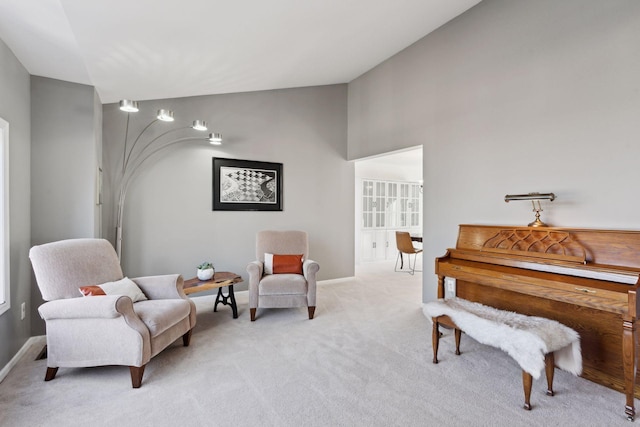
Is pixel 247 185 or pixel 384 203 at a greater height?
pixel 247 185

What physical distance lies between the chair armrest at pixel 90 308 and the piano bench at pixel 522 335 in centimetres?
218

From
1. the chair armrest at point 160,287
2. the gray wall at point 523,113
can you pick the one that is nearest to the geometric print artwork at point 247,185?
the chair armrest at point 160,287

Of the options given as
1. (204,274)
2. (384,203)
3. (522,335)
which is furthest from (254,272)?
(384,203)

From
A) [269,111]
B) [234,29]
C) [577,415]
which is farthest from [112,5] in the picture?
[577,415]

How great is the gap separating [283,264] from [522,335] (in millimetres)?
2430

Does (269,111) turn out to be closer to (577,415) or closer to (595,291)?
(595,291)

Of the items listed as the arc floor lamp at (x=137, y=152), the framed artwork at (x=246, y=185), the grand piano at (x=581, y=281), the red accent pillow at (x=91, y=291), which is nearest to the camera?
the grand piano at (x=581, y=281)

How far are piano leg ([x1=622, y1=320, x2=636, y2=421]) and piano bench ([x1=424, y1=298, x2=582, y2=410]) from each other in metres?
0.23

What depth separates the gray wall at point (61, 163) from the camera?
2.77 metres

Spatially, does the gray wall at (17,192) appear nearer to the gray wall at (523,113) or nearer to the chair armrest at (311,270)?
the chair armrest at (311,270)

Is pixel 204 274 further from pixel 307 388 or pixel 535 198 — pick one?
pixel 535 198

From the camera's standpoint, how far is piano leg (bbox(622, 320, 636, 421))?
1820 mm

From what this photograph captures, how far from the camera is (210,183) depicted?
4168mm

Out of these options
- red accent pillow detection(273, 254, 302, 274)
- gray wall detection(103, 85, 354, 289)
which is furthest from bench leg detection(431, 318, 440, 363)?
gray wall detection(103, 85, 354, 289)
